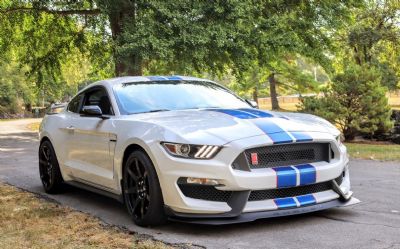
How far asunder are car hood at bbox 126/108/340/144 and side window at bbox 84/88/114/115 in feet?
2.32

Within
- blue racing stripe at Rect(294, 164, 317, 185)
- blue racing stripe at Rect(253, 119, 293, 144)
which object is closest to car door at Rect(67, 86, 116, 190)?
blue racing stripe at Rect(253, 119, 293, 144)

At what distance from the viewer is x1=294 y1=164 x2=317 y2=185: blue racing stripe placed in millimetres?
4980

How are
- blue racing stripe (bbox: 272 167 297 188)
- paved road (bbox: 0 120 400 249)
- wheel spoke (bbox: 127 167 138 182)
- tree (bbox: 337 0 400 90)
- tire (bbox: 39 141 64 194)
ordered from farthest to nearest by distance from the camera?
1. tree (bbox: 337 0 400 90)
2. tire (bbox: 39 141 64 194)
3. wheel spoke (bbox: 127 167 138 182)
4. blue racing stripe (bbox: 272 167 297 188)
5. paved road (bbox: 0 120 400 249)

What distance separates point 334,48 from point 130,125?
16.2 m

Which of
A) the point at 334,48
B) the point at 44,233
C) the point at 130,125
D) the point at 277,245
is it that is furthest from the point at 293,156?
the point at 334,48

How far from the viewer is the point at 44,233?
17.1 feet

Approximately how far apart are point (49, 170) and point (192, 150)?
11.5 ft

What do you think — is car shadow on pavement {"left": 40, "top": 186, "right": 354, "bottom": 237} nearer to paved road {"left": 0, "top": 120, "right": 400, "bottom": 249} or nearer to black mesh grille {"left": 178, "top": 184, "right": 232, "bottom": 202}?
paved road {"left": 0, "top": 120, "right": 400, "bottom": 249}

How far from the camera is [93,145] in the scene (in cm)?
629

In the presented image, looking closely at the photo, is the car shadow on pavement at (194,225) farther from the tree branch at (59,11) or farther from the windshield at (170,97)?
the tree branch at (59,11)

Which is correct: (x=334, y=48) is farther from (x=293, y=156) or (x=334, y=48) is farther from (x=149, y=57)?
(x=293, y=156)

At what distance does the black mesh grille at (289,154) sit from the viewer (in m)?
4.93

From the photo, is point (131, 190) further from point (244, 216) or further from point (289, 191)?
point (289, 191)

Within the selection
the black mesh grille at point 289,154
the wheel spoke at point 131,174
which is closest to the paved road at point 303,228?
the wheel spoke at point 131,174
